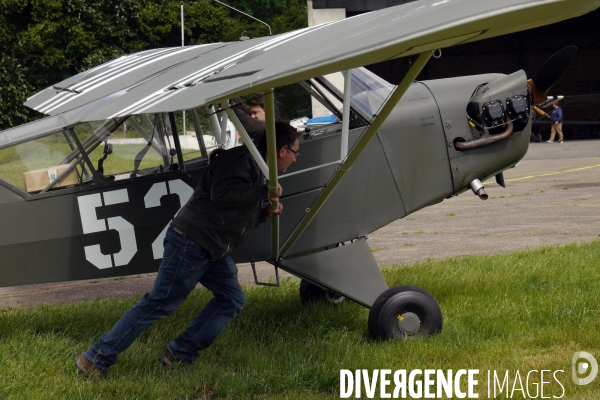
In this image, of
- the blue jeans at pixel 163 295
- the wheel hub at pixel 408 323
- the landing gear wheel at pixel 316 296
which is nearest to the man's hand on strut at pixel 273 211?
the blue jeans at pixel 163 295

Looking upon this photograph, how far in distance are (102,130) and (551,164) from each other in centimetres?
1676

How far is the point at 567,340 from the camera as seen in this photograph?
17.4 ft

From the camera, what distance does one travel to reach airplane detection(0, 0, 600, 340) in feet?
17.8

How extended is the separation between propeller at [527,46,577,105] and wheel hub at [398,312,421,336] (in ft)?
6.94

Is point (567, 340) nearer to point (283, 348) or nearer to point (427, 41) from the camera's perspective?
point (283, 348)

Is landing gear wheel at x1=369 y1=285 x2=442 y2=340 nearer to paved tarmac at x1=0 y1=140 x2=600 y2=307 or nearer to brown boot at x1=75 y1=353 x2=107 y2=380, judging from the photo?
brown boot at x1=75 y1=353 x2=107 y2=380

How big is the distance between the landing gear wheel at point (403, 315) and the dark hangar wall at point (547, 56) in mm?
30171

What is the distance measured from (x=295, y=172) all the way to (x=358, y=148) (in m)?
0.69

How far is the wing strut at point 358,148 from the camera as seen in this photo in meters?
4.43

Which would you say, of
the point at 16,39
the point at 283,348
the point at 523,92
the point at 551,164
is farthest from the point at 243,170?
the point at 16,39

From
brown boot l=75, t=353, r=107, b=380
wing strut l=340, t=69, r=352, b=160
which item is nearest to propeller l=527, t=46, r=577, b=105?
wing strut l=340, t=69, r=352, b=160

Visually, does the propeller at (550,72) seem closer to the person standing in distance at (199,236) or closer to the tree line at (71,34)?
the person standing in distance at (199,236)

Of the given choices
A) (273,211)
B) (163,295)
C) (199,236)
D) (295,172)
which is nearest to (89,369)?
(163,295)

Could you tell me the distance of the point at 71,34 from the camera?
35188 mm
